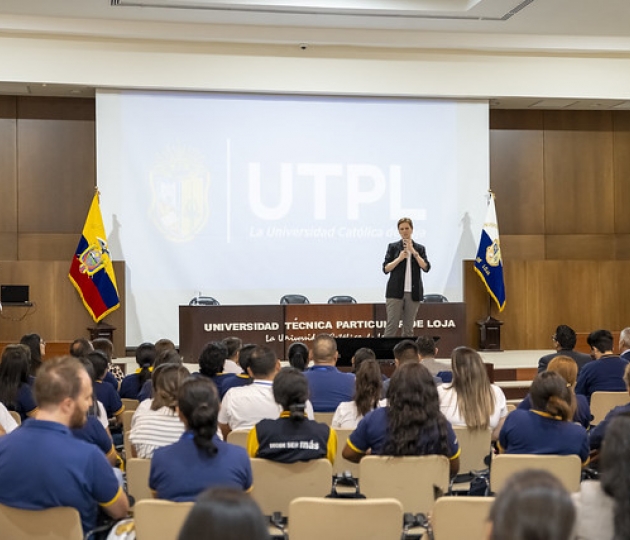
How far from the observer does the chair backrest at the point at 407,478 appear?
371 centimetres

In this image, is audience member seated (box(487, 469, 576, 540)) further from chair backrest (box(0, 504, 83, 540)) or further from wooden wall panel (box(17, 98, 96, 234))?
wooden wall panel (box(17, 98, 96, 234))

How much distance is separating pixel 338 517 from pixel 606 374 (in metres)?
3.81

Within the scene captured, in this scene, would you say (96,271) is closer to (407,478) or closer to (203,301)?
(203,301)

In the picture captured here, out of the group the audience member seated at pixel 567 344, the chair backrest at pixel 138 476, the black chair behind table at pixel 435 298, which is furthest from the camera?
the black chair behind table at pixel 435 298

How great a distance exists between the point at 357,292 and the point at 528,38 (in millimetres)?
4188

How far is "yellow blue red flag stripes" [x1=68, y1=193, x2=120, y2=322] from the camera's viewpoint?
454 inches

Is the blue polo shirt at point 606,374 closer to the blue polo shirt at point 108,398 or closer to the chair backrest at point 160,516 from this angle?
the blue polo shirt at point 108,398

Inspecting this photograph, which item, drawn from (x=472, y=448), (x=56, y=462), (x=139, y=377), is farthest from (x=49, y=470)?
(x=139, y=377)

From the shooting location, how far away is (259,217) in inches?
477

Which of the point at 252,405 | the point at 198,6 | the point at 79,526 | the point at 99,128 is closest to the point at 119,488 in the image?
the point at 79,526

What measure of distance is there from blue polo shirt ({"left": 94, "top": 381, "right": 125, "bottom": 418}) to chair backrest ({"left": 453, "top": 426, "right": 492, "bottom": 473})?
226 cm

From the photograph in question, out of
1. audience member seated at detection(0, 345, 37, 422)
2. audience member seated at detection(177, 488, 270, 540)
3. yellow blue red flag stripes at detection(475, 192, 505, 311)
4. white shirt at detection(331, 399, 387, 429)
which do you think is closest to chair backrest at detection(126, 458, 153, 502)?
white shirt at detection(331, 399, 387, 429)

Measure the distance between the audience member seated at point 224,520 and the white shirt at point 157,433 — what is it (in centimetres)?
254

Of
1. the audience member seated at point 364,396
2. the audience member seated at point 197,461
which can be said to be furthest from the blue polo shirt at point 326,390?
the audience member seated at point 197,461
